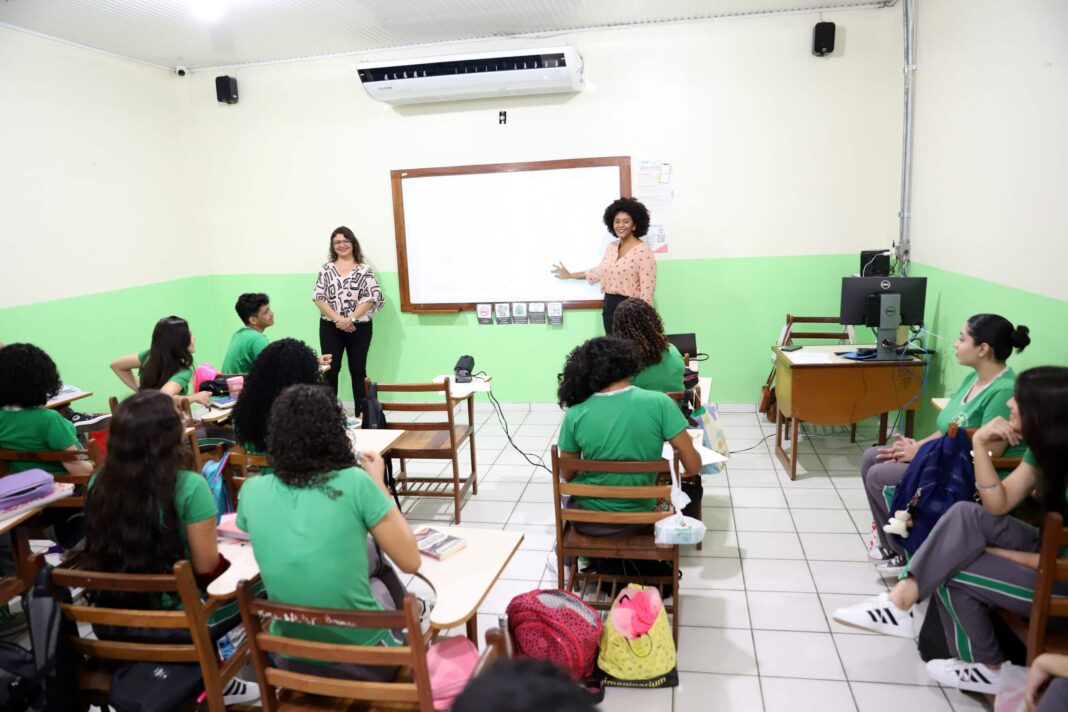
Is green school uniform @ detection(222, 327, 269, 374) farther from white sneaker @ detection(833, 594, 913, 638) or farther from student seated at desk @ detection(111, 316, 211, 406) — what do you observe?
white sneaker @ detection(833, 594, 913, 638)

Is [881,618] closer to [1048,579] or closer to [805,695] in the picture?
[805,695]

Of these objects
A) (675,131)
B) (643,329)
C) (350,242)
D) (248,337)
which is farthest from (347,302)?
(643,329)

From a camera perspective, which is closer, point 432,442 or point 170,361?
point 170,361

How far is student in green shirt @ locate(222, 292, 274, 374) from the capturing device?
13.3 ft

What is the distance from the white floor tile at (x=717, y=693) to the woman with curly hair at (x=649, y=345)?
47.5 inches

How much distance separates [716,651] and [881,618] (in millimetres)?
595

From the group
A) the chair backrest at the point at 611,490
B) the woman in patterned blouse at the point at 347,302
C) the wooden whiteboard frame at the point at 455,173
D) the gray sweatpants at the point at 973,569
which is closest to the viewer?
the gray sweatpants at the point at 973,569

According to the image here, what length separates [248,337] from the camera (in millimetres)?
4066

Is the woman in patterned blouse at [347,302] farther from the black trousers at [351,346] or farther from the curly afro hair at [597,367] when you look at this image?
the curly afro hair at [597,367]

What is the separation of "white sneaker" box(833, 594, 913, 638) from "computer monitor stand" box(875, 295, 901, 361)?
1.99 metres

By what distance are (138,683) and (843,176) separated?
5.14m

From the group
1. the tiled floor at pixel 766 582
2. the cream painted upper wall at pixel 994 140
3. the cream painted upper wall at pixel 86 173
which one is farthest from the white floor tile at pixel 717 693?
the cream painted upper wall at pixel 86 173

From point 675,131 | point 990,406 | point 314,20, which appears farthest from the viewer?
point 675,131

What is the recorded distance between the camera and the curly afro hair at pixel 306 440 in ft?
5.82
